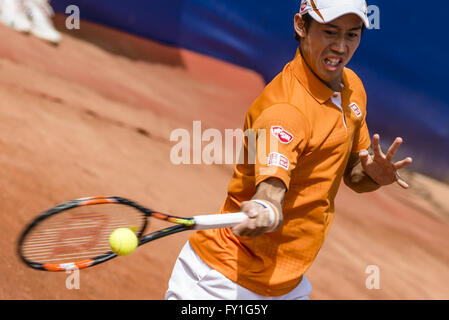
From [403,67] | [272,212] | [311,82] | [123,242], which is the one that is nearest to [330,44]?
[311,82]

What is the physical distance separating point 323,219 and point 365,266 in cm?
361

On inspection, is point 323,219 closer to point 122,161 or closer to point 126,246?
point 126,246

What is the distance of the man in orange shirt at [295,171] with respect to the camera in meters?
1.77

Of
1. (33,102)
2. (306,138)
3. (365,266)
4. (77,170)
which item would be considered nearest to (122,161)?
(77,170)

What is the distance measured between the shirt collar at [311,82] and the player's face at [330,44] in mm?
19

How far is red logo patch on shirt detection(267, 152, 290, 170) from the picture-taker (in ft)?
5.56

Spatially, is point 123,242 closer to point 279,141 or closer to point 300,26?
point 279,141

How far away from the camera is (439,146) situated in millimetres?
6684

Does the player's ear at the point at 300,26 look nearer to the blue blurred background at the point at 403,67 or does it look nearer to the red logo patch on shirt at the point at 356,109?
the red logo patch on shirt at the point at 356,109

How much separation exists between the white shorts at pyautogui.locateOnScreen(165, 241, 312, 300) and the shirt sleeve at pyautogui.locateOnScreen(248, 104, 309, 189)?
415 millimetres

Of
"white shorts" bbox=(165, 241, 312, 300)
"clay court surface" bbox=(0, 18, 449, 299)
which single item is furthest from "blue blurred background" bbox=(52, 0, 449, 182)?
"white shorts" bbox=(165, 241, 312, 300)

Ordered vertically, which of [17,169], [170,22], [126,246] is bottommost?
[126,246]

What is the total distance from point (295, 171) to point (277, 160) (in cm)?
18

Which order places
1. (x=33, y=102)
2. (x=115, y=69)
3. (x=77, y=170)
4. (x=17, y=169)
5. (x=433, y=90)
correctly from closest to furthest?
(x=17, y=169) → (x=77, y=170) → (x=33, y=102) → (x=433, y=90) → (x=115, y=69)
